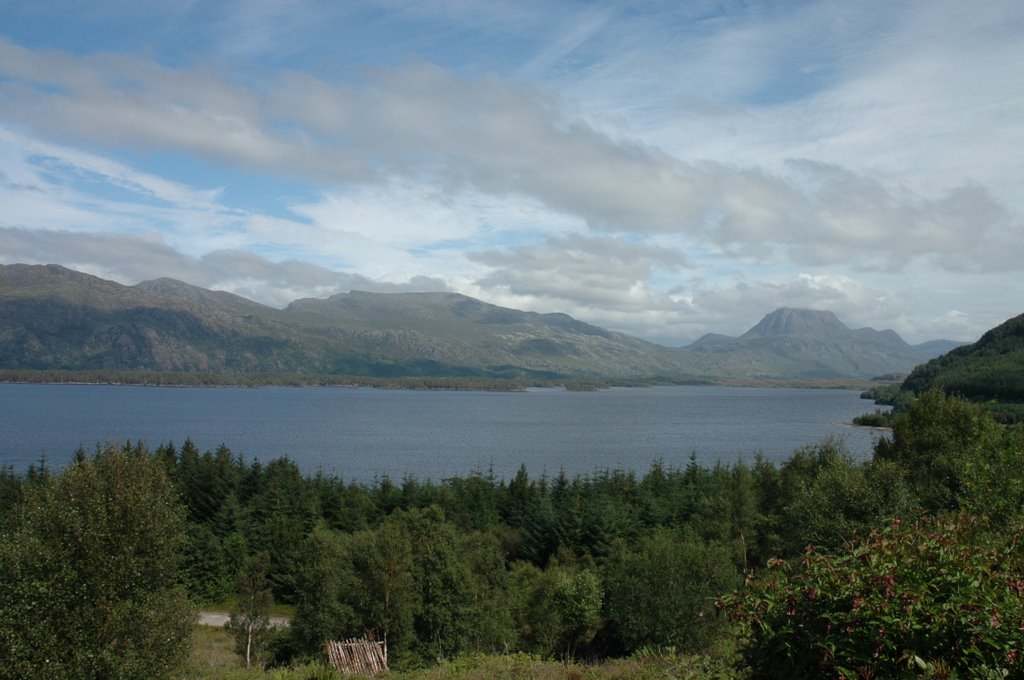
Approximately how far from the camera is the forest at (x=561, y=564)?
5.69 meters

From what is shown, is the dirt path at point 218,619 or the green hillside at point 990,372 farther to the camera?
the green hillside at point 990,372

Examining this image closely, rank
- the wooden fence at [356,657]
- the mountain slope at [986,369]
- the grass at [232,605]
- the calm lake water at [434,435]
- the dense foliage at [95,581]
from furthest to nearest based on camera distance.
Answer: the mountain slope at [986,369]
the calm lake water at [434,435]
the grass at [232,605]
the wooden fence at [356,657]
the dense foliage at [95,581]

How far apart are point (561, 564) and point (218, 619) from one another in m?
22.8

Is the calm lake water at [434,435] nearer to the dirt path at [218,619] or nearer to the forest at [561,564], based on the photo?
A: the forest at [561,564]

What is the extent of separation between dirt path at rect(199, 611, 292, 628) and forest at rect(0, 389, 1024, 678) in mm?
3149

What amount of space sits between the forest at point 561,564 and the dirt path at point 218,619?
10.3 ft

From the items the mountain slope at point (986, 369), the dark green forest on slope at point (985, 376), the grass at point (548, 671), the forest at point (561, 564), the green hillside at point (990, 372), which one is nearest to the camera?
the forest at point (561, 564)

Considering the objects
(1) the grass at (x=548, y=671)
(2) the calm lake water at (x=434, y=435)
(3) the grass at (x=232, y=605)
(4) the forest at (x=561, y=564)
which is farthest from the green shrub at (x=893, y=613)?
(2) the calm lake water at (x=434, y=435)

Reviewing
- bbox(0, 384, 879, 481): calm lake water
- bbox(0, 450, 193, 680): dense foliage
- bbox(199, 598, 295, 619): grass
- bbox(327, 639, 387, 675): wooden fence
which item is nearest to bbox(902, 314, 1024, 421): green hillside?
bbox(0, 384, 879, 481): calm lake water

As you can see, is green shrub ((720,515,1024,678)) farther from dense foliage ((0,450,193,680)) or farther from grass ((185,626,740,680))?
dense foliage ((0,450,193,680))

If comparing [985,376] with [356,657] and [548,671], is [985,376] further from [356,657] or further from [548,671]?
[548,671]

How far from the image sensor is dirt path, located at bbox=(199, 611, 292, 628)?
42.8 metres

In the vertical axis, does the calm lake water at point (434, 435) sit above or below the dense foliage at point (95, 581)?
below

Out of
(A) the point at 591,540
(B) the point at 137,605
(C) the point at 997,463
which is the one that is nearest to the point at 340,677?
(B) the point at 137,605
